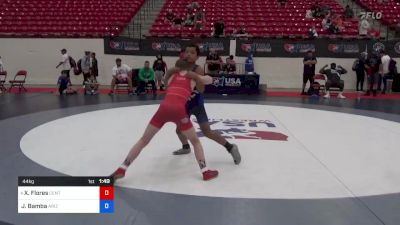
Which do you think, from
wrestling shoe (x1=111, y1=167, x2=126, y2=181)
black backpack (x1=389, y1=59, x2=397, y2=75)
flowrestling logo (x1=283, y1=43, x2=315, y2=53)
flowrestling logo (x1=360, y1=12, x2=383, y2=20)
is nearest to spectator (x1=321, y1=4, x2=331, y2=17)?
flowrestling logo (x1=360, y1=12, x2=383, y2=20)

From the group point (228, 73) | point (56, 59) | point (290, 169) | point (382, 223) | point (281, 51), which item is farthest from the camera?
point (56, 59)

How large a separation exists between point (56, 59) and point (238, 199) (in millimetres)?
14694

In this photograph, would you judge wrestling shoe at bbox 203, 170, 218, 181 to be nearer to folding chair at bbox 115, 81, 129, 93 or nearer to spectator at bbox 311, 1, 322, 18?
folding chair at bbox 115, 81, 129, 93

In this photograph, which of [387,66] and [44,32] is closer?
[387,66]

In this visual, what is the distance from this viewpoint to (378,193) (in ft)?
13.4

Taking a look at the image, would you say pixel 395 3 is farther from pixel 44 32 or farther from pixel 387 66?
pixel 44 32

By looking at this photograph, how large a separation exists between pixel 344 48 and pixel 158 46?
23.6ft

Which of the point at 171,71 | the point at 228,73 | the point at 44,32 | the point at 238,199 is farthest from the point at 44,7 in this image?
the point at 238,199

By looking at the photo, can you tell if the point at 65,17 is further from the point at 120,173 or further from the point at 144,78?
the point at 120,173

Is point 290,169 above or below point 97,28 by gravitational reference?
below

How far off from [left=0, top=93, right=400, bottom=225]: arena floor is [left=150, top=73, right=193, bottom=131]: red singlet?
0.66 m

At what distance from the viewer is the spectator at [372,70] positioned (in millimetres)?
13885

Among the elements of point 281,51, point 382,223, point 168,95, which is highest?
point 281,51

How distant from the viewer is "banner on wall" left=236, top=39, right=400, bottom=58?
15336mm
